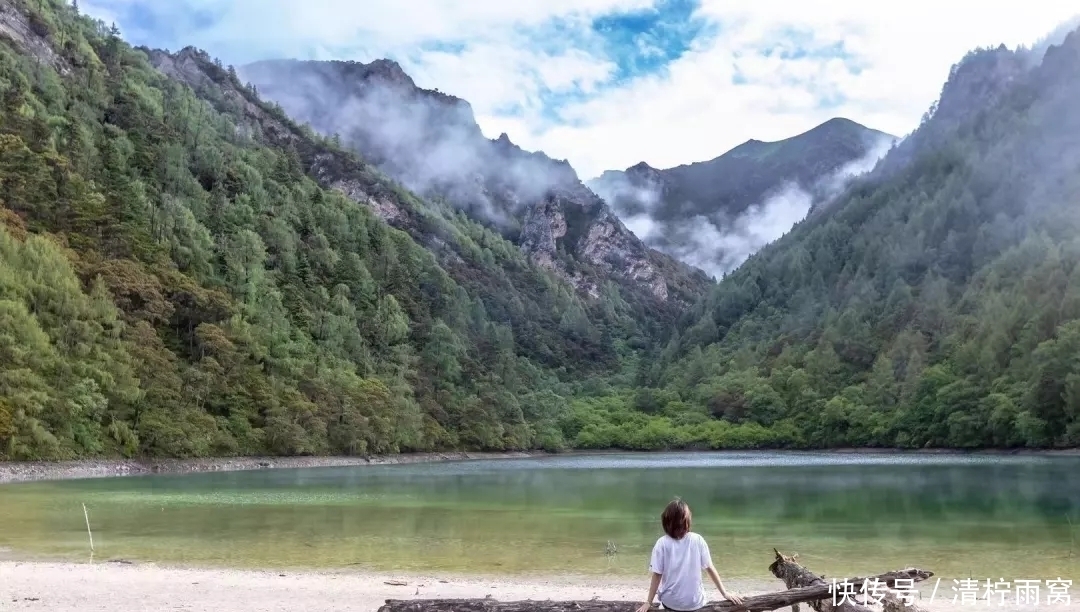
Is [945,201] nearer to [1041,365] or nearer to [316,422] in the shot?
[1041,365]

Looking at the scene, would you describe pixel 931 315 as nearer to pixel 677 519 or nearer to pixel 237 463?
pixel 237 463

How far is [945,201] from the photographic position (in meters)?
163

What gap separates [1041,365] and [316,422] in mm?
77831

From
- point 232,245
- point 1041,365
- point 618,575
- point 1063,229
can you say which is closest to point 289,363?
point 232,245

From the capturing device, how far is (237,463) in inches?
3295

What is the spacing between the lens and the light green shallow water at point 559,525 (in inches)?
892

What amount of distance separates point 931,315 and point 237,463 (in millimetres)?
107547

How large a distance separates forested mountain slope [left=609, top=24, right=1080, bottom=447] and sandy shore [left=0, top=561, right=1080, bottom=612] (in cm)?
7712

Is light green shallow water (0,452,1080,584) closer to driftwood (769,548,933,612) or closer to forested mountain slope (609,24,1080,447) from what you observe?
driftwood (769,548,933,612)

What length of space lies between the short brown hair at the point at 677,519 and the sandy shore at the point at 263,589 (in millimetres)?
9032

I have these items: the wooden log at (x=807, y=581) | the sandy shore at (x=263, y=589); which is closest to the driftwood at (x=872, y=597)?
the wooden log at (x=807, y=581)

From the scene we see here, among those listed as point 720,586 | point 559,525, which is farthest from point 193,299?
point 720,586

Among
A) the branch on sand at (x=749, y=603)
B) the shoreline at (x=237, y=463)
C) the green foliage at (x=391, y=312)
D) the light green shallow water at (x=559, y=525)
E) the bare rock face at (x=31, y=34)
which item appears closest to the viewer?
the branch on sand at (x=749, y=603)

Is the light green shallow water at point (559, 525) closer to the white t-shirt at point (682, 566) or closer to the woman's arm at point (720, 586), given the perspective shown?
the woman's arm at point (720, 586)
